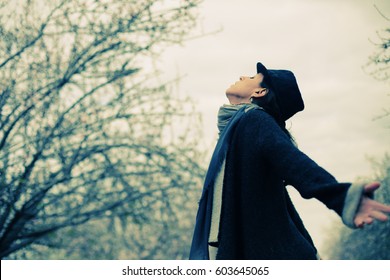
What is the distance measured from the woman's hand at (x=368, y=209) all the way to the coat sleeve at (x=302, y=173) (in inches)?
0.9

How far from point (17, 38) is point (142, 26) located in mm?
1664

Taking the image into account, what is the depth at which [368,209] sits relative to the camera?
171cm

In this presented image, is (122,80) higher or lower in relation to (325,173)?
higher

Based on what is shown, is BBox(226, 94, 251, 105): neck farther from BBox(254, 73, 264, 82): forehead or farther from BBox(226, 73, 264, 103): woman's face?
BBox(254, 73, 264, 82): forehead

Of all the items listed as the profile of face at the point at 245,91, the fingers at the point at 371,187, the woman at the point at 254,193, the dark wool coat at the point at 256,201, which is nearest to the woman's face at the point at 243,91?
Answer: the profile of face at the point at 245,91

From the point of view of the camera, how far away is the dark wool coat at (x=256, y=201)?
209 cm

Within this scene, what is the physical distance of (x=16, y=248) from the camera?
6.77 metres

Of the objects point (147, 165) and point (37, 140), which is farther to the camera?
point (147, 165)

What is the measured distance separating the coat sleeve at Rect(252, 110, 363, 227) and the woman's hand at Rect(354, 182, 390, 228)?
0.9 inches

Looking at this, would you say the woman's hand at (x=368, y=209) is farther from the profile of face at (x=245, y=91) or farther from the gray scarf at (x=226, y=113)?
Result: the profile of face at (x=245, y=91)

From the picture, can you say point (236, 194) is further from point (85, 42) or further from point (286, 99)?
point (85, 42)

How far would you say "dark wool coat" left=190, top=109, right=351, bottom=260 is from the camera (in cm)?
209
